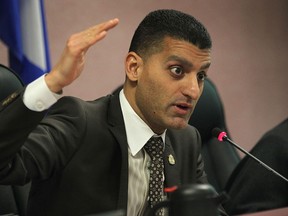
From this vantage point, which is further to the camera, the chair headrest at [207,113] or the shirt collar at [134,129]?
the chair headrest at [207,113]

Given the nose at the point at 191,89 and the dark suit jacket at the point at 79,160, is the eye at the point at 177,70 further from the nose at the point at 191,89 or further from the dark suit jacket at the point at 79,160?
the dark suit jacket at the point at 79,160

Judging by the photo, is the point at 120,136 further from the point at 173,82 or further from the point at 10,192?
the point at 10,192

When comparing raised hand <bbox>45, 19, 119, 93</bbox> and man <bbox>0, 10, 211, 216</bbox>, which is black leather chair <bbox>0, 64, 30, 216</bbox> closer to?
man <bbox>0, 10, 211, 216</bbox>

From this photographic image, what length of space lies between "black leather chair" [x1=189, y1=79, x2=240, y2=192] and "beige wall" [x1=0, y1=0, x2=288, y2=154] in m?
0.71

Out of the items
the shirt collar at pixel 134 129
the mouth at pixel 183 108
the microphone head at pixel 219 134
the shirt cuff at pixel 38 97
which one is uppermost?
the shirt cuff at pixel 38 97

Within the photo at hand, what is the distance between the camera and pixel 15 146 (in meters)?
1.06

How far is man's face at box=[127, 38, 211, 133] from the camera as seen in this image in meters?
1.43

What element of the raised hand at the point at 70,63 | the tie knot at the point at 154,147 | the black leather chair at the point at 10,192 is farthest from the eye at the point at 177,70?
the black leather chair at the point at 10,192

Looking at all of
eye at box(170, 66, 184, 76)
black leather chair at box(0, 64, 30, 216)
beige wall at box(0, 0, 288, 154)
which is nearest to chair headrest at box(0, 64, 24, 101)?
black leather chair at box(0, 64, 30, 216)

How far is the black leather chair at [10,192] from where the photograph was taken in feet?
5.72

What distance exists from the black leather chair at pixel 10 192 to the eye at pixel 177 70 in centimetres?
62

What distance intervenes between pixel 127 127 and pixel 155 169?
0.16m

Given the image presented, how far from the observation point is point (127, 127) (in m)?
1.51

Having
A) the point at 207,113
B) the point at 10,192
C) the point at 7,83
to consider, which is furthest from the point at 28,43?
the point at 207,113
